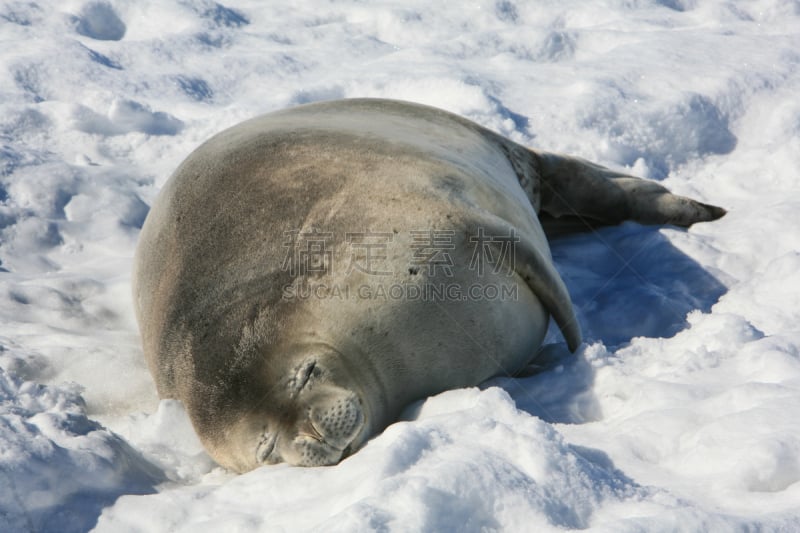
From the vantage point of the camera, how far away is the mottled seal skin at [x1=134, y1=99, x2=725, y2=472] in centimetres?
266

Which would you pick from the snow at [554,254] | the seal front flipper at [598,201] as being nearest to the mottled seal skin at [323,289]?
the snow at [554,254]

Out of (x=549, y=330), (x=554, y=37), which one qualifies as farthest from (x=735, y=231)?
(x=554, y=37)

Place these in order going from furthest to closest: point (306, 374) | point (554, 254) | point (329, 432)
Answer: point (554, 254)
point (306, 374)
point (329, 432)

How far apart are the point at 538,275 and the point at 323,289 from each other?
2.70 feet

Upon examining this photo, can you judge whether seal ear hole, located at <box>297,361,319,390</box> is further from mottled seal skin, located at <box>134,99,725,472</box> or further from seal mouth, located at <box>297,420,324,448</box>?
seal mouth, located at <box>297,420,324,448</box>

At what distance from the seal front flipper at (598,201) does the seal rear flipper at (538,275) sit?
1.58m

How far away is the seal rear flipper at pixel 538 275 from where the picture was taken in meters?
3.13

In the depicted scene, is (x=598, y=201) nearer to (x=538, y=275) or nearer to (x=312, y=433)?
(x=538, y=275)

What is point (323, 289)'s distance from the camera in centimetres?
278

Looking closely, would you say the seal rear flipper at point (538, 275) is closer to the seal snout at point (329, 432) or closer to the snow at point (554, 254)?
the snow at point (554, 254)

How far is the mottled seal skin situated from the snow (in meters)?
0.14

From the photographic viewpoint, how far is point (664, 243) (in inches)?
174

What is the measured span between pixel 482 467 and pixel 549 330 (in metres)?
1.66

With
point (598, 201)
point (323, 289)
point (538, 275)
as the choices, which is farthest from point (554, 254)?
point (323, 289)
